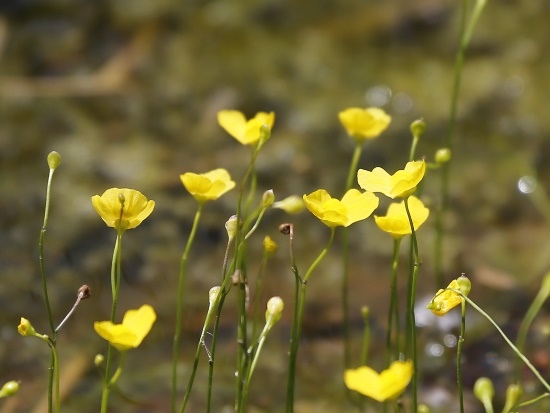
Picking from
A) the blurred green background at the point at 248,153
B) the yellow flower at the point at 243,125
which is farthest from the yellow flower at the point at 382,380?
the blurred green background at the point at 248,153

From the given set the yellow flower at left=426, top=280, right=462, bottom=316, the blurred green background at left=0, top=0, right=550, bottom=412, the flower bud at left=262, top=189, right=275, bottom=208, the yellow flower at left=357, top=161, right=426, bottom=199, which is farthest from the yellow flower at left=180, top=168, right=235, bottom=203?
the blurred green background at left=0, top=0, right=550, bottom=412

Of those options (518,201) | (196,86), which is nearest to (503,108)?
(518,201)

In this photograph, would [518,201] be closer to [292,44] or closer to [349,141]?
[349,141]

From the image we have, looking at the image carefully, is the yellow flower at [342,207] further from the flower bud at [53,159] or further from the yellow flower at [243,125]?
the flower bud at [53,159]

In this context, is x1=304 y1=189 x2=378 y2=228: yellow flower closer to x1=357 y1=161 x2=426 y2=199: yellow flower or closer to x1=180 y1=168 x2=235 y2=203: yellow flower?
x1=357 y1=161 x2=426 y2=199: yellow flower

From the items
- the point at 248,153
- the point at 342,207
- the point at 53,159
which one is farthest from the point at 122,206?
the point at 248,153

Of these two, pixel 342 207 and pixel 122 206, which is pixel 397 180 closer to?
pixel 342 207
